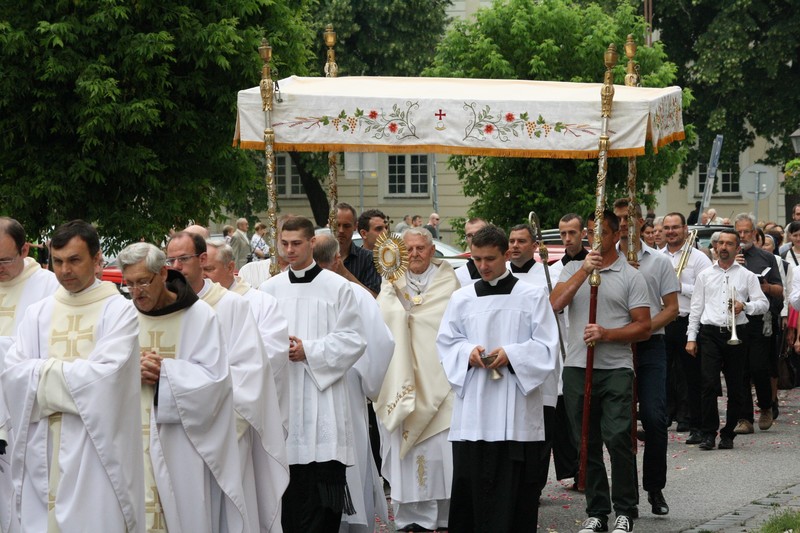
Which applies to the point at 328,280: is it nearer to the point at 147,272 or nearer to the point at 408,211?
the point at 147,272

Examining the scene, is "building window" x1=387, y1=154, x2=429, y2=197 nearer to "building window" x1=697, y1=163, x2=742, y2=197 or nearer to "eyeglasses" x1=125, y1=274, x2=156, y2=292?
"building window" x1=697, y1=163, x2=742, y2=197

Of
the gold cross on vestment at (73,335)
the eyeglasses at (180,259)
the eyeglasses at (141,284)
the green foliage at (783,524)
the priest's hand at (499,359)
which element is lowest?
the green foliage at (783,524)

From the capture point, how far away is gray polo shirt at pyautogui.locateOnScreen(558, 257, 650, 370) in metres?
9.55

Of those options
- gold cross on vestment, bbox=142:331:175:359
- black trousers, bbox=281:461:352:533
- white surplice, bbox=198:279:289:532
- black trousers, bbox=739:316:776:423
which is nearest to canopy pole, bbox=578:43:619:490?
black trousers, bbox=281:461:352:533

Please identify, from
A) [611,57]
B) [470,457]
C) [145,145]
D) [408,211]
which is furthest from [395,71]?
[470,457]

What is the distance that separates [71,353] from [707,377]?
780cm

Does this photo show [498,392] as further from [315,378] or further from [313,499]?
[313,499]

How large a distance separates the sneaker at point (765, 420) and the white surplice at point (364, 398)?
6253 mm

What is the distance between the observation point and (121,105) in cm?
1872

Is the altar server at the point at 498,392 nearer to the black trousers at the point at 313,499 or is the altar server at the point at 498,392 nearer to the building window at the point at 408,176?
the black trousers at the point at 313,499

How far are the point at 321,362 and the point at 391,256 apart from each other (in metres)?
1.63

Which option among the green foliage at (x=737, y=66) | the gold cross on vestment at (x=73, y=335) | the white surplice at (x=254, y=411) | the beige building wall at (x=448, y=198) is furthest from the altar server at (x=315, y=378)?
the beige building wall at (x=448, y=198)

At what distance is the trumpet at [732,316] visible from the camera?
1344 cm

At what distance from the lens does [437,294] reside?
10250 millimetres
